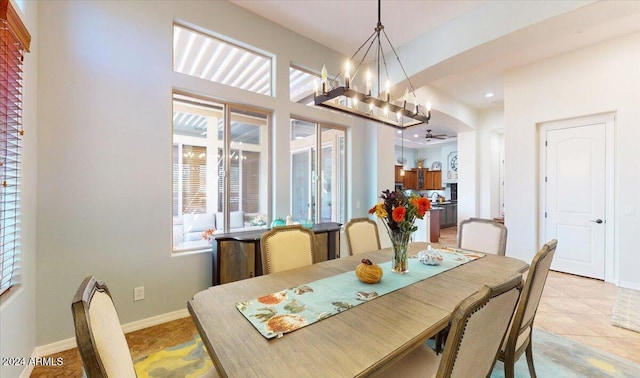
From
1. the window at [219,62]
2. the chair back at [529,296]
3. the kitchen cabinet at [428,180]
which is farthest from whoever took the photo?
the kitchen cabinet at [428,180]

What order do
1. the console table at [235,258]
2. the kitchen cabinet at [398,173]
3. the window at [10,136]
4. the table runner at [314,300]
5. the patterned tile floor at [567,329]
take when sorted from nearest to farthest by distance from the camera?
1. the table runner at [314,300]
2. the window at [10,136]
3. the patterned tile floor at [567,329]
4. the console table at [235,258]
5. the kitchen cabinet at [398,173]

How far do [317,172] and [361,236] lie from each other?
1835 millimetres

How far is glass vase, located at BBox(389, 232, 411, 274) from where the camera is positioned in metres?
1.87

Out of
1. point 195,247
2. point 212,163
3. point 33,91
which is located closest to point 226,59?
point 212,163

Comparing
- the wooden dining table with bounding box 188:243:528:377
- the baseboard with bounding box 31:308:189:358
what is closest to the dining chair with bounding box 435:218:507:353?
the wooden dining table with bounding box 188:243:528:377

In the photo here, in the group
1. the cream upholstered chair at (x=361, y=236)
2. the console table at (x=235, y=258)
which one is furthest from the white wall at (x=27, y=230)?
the cream upholstered chair at (x=361, y=236)

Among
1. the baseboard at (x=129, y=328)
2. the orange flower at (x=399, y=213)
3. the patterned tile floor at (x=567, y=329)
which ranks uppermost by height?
the orange flower at (x=399, y=213)

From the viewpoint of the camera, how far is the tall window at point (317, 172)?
167 inches

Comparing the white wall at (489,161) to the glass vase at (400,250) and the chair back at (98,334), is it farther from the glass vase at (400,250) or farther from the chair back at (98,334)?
the chair back at (98,334)

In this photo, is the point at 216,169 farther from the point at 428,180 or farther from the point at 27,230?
the point at 428,180

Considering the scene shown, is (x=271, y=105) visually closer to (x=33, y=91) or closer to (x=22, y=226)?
(x=33, y=91)

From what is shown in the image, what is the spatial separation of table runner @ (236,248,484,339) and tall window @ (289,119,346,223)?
243 centimetres

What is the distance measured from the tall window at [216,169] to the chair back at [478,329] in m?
2.76

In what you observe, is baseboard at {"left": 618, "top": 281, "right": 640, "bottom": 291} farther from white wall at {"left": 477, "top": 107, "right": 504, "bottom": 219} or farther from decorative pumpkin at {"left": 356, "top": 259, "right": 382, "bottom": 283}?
decorative pumpkin at {"left": 356, "top": 259, "right": 382, "bottom": 283}
